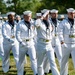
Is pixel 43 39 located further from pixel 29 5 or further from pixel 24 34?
pixel 29 5

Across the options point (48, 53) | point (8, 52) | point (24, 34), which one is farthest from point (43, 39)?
point (8, 52)

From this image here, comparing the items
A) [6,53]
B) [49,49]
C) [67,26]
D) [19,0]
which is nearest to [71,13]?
[67,26]

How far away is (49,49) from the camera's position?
427 inches

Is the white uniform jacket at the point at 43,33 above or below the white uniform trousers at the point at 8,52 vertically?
above

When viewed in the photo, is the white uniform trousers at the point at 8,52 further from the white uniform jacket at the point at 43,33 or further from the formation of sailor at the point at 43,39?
the white uniform jacket at the point at 43,33

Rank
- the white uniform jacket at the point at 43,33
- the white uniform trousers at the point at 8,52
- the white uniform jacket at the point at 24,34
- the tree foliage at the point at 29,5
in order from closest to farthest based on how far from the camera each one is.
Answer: the white uniform jacket at the point at 43,33, the white uniform jacket at the point at 24,34, the white uniform trousers at the point at 8,52, the tree foliage at the point at 29,5

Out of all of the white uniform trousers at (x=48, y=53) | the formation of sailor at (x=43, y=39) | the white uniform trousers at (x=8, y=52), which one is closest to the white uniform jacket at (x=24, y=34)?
the formation of sailor at (x=43, y=39)

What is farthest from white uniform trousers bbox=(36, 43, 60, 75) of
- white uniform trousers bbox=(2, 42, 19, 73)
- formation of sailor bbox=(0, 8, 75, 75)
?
white uniform trousers bbox=(2, 42, 19, 73)

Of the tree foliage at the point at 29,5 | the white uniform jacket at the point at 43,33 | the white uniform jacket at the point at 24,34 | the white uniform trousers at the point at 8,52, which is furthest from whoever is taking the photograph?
the tree foliage at the point at 29,5

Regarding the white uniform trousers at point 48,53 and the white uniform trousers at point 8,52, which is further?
the white uniform trousers at point 8,52

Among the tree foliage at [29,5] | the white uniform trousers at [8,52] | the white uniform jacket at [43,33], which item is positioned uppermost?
the tree foliage at [29,5]

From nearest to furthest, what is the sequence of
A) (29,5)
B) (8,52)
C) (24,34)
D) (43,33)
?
(43,33), (24,34), (8,52), (29,5)

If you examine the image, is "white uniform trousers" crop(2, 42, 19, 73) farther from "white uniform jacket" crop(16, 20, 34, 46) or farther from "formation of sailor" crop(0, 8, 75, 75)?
"white uniform jacket" crop(16, 20, 34, 46)

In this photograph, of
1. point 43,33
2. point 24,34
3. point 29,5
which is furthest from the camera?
point 29,5
